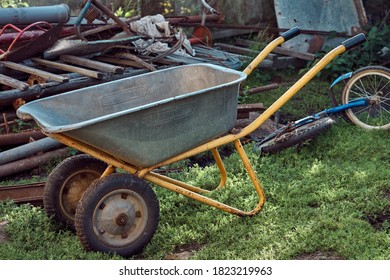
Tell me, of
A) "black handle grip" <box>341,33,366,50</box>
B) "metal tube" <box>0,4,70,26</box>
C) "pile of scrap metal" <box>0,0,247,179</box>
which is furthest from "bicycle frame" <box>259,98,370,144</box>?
"metal tube" <box>0,4,70,26</box>

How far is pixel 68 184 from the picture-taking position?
192 inches

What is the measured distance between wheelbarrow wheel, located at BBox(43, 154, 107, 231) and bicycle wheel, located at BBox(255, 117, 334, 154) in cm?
184

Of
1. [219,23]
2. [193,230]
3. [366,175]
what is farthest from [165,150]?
[219,23]

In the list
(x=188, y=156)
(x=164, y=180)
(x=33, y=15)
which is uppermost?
(x=188, y=156)

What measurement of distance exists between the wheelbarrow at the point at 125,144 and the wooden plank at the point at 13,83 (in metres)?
2.04

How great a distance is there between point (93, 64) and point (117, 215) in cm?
337

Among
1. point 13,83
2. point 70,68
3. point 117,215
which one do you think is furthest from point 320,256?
point 70,68

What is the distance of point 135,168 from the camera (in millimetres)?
4648

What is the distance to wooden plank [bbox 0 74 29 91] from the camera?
6.78 meters

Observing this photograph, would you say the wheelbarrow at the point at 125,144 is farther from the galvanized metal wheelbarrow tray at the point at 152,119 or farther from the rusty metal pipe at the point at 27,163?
the rusty metal pipe at the point at 27,163

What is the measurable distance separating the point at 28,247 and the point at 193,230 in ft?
3.64

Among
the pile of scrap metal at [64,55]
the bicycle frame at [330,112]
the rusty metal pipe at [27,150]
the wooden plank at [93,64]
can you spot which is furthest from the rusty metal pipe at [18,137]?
the bicycle frame at [330,112]

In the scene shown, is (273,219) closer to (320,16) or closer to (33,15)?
(33,15)
